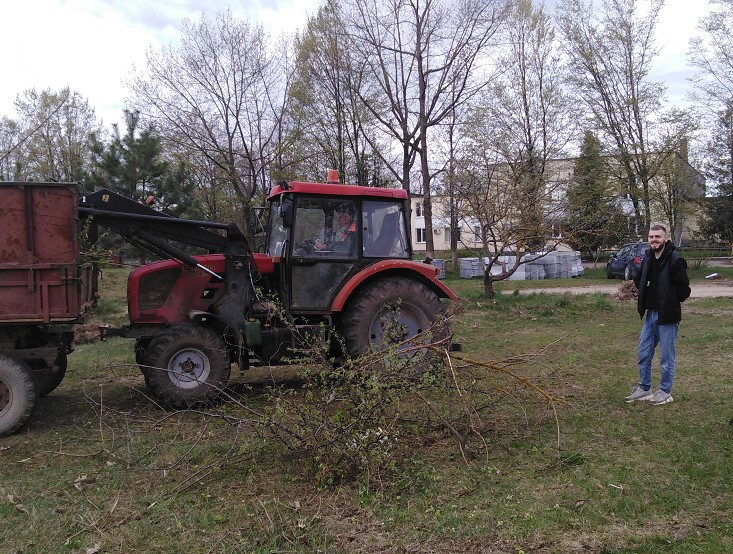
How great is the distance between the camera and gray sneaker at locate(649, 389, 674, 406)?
5.85 m

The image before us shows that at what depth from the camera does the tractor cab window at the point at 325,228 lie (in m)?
6.68

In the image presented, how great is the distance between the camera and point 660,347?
19.5ft

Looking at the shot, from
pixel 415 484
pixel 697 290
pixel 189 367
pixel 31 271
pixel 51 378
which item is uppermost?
pixel 31 271

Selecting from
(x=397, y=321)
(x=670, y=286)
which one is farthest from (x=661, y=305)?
(x=397, y=321)

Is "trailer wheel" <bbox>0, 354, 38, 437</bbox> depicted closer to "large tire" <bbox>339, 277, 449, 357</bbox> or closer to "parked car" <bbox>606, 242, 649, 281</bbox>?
"large tire" <bbox>339, 277, 449, 357</bbox>

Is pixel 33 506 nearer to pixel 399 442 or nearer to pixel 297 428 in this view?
pixel 297 428

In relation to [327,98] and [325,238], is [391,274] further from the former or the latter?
[327,98]

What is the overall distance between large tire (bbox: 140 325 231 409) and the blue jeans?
4222mm

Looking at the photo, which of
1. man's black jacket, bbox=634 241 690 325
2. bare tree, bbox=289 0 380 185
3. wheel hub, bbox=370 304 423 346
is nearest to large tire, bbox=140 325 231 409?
wheel hub, bbox=370 304 423 346

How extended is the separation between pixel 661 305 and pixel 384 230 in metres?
3.03

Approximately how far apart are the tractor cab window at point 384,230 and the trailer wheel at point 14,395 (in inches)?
142

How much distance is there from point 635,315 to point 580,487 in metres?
10.0

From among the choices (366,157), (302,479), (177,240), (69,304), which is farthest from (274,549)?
(366,157)

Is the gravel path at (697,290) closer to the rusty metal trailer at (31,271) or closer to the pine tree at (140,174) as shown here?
the pine tree at (140,174)
